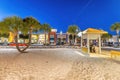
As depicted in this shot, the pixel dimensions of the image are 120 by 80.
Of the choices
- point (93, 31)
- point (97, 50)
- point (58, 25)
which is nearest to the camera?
point (93, 31)

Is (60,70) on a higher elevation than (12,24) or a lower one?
lower

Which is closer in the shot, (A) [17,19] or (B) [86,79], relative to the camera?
(B) [86,79]

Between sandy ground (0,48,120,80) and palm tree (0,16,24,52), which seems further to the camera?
palm tree (0,16,24,52)

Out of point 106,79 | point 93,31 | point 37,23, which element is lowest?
point 106,79

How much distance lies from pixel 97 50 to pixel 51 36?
6305cm

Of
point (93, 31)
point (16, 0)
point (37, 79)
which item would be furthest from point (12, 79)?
point (16, 0)

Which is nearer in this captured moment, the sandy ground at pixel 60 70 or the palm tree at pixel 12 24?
the sandy ground at pixel 60 70

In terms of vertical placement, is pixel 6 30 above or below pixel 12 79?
above

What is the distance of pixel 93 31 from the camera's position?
753 inches

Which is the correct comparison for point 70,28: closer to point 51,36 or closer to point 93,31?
point 51,36

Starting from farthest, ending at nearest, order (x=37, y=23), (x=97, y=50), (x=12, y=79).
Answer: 1. (x=37, y=23)
2. (x=97, y=50)
3. (x=12, y=79)

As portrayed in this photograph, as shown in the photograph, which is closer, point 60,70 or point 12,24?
point 60,70

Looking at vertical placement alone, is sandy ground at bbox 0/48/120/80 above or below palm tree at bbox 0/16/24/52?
below

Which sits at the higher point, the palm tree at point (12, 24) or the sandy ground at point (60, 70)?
the palm tree at point (12, 24)
